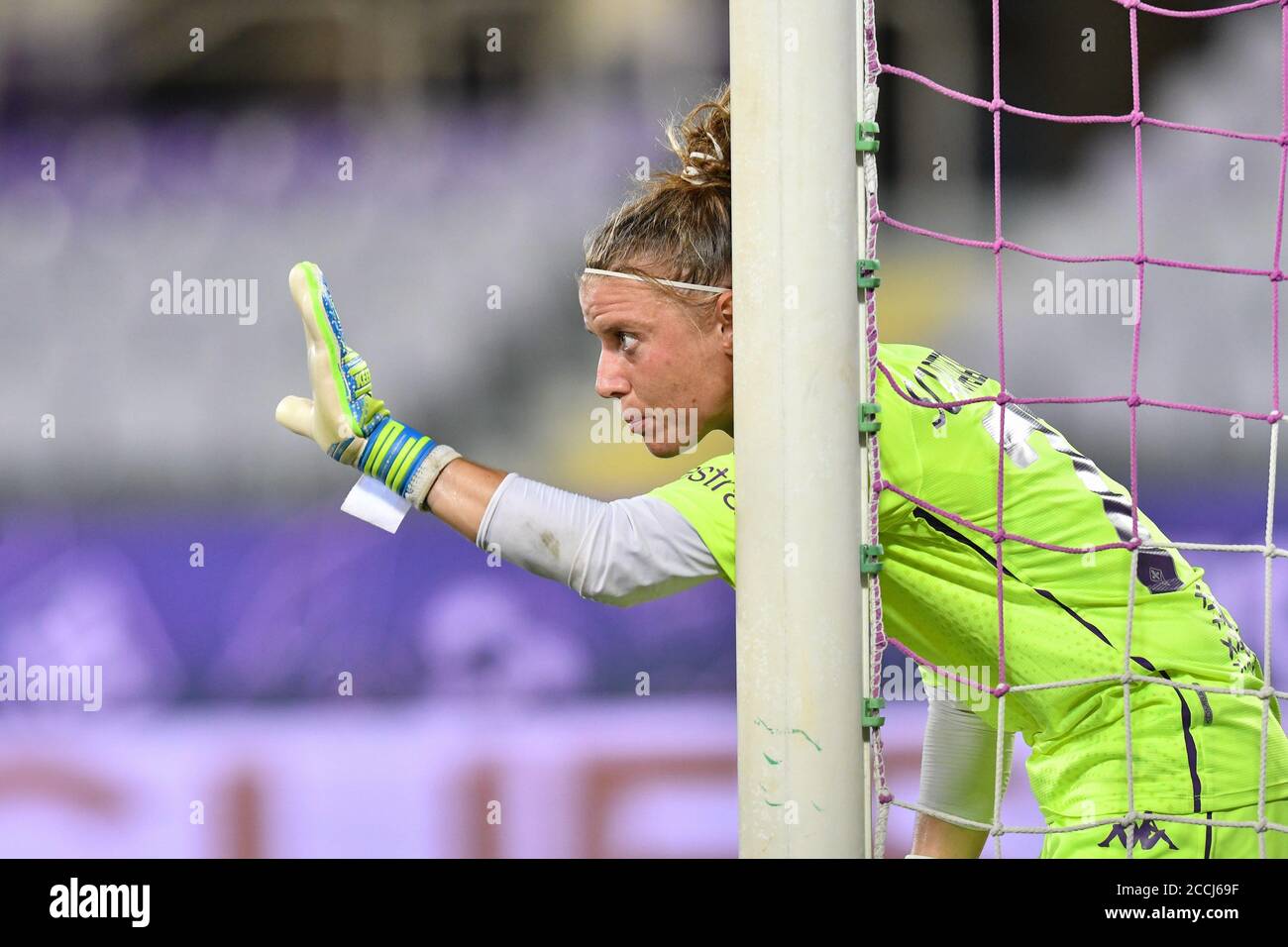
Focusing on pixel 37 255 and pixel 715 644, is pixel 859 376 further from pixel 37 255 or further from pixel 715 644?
pixel 37 255

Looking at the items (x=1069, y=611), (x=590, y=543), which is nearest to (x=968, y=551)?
(x=1069, y=611)

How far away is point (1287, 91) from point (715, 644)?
1973mm

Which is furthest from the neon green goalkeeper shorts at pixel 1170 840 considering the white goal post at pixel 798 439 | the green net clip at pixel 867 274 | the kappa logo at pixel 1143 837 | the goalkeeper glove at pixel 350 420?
the goalkeeper glove at pixel 350 420

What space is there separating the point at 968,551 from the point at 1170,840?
0.30 meters

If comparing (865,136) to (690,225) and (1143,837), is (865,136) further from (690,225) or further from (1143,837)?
(1143,837)

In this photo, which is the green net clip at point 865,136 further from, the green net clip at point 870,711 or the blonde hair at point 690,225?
the green net clip at point 870,711

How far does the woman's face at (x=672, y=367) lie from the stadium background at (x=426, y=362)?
172 centimetres

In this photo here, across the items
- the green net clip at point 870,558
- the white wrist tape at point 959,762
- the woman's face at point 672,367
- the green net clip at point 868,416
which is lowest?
the white wrist tape at point 959,762

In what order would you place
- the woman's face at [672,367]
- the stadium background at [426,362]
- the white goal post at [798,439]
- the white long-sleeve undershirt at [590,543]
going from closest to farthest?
the white goal post at [798,439]
the white long-sleeve undershirt at [590,543]
the woman's face at [672,367]
the stadium background at [426,362]

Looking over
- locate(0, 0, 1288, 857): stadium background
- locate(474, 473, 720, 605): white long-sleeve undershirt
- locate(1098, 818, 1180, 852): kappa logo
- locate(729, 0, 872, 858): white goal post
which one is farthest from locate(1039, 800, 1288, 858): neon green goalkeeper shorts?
locate(0, 0, 1288, 857): stadium background

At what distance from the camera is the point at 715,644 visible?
3.15 m

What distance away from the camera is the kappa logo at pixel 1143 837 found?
1.27 metres
